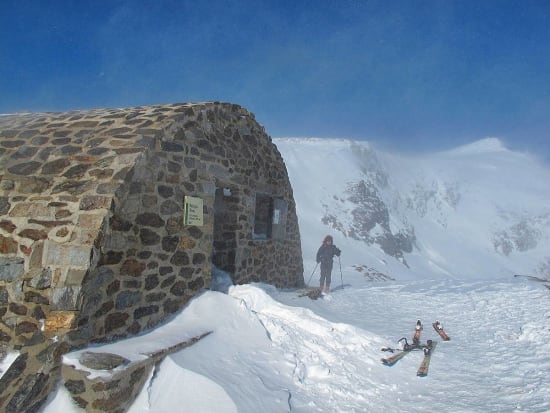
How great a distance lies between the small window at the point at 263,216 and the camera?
32.6 feet

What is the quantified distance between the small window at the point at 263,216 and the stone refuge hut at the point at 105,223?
5.07ft

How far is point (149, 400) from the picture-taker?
13.7 feet

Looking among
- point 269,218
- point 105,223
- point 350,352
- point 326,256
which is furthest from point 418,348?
point 326,256

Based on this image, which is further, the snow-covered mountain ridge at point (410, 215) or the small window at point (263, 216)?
the snow-covered mountain ridge at point (410, 215)

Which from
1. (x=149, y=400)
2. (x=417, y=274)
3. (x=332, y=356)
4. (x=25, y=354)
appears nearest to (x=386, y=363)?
(x=332, y=356)

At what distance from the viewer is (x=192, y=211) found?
21.0 feet

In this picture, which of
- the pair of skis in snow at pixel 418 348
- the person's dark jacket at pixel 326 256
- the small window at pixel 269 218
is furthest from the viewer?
the person's dark jacket at pixel 326 256

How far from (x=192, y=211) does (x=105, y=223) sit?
5.97 ft

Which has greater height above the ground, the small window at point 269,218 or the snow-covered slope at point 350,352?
the small window at point 269,218

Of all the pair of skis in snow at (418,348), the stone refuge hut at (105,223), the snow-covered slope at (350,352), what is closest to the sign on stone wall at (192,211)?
the stone refuge hut at (105,223)

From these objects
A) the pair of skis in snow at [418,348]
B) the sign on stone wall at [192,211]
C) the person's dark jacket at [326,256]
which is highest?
the sign on stone wall at [192,211]

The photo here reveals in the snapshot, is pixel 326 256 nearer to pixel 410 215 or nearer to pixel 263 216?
pixel 263 216

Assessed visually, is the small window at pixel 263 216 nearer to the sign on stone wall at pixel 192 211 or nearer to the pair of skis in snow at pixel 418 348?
the sign on stone wall at pixel 192 211

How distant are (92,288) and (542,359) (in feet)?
22.0
